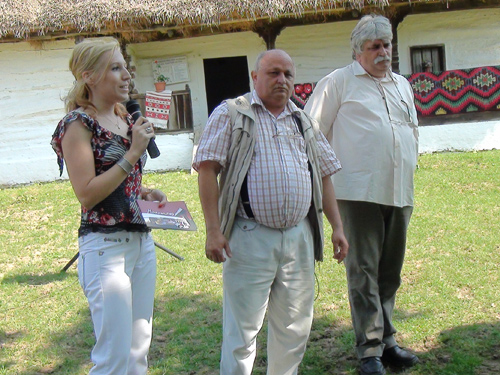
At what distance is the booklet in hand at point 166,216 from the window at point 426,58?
11.1m

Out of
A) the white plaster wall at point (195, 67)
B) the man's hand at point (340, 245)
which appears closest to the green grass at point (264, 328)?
the man's hand at point (340, 245)

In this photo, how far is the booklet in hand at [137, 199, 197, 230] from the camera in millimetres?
2582

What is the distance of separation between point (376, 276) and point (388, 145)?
0.78 m

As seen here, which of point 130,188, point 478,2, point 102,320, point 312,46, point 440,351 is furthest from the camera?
point 312,46

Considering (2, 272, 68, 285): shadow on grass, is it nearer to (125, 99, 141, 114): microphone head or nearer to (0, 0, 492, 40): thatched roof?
(125, 99, 141, 114): microphone head

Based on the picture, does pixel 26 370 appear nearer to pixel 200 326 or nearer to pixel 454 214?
pixel 200 326

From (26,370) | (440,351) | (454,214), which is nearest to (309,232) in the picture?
(440,351)

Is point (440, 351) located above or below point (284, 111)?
below

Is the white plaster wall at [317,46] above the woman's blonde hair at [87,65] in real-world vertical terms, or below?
above

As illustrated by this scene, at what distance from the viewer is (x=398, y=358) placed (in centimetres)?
355

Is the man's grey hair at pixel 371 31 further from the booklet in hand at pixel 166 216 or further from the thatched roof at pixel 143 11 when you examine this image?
the thatched roof at pixel 143 11

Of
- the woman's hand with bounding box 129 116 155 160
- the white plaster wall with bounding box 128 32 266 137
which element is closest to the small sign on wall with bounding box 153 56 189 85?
the white plaster wall with bounding box 128 32 266 137

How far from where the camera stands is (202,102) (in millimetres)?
13297

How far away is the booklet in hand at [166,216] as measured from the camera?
2582mm
